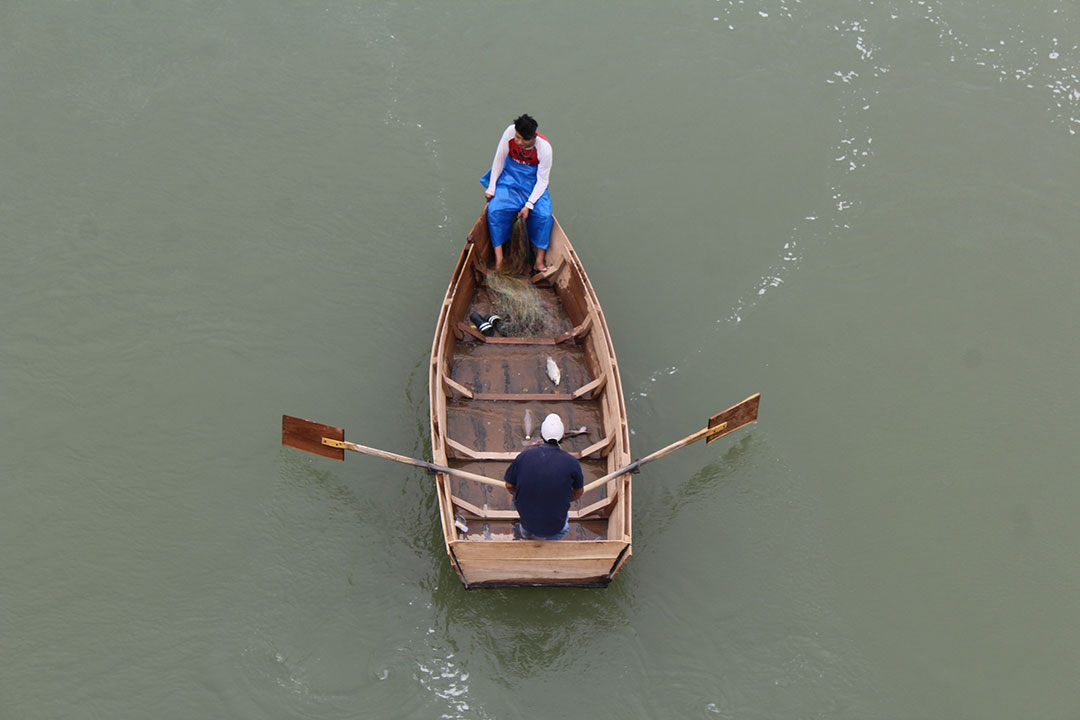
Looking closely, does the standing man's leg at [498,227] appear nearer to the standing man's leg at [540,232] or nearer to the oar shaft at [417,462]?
the standing man's leg at [540,232]

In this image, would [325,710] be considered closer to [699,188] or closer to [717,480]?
[717,480]

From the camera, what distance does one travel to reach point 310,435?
8.87 metres

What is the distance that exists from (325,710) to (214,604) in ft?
4.64

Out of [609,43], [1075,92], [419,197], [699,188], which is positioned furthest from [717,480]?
[1075,92]

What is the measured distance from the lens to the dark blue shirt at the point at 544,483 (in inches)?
303

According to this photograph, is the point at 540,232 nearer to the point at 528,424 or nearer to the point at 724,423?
the point at 528,424

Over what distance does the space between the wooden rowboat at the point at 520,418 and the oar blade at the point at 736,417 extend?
0.88m

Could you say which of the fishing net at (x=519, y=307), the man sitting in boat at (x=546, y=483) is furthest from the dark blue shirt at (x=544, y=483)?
the fishing net at (x=519, y=307)

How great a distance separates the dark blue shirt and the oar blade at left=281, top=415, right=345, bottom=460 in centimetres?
179

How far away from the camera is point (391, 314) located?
34.3 ft

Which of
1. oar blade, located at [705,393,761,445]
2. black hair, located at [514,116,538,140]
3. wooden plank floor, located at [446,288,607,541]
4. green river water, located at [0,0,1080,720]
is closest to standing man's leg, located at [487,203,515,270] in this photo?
wooden plank floor, located at [446,288,607,541]

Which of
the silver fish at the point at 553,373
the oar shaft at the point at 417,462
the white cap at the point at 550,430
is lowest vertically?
the oar shaft at the point at 417,462

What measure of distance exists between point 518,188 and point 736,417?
3221 mm

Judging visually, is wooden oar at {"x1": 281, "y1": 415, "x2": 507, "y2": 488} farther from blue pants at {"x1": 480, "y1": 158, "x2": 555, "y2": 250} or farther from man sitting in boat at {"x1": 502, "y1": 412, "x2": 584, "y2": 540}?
blue pants at {"x1": 480, "y1": 158, "x2": 555, "y2": 250}
